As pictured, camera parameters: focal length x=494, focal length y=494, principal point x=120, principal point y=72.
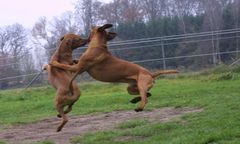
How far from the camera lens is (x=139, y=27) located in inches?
1355

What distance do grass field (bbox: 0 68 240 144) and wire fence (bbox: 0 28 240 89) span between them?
436cm

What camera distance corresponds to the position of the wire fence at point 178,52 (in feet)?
83.3

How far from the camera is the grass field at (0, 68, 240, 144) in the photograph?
25.4 ft

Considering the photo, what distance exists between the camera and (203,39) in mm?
26609

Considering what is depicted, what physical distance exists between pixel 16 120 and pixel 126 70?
26.7 ft

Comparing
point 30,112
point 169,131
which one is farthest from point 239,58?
point 169,131

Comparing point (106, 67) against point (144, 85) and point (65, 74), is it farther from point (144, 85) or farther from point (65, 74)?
point (65, 74)

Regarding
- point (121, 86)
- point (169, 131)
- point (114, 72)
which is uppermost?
point (114, 72)

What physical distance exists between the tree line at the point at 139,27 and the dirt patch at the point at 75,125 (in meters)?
5.00

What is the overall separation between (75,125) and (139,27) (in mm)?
23867

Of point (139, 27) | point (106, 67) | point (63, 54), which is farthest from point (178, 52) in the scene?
point (106, 67)

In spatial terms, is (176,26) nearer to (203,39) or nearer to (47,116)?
(203,39)

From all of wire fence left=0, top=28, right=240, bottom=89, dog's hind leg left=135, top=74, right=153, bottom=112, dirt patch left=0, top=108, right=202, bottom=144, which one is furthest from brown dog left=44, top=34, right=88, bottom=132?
wire fence left=0, top=28, right=240, bottom=89

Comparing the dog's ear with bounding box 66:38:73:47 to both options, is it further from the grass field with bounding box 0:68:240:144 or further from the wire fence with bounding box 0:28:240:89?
the wire fence with bounding box 0:28:240:89
